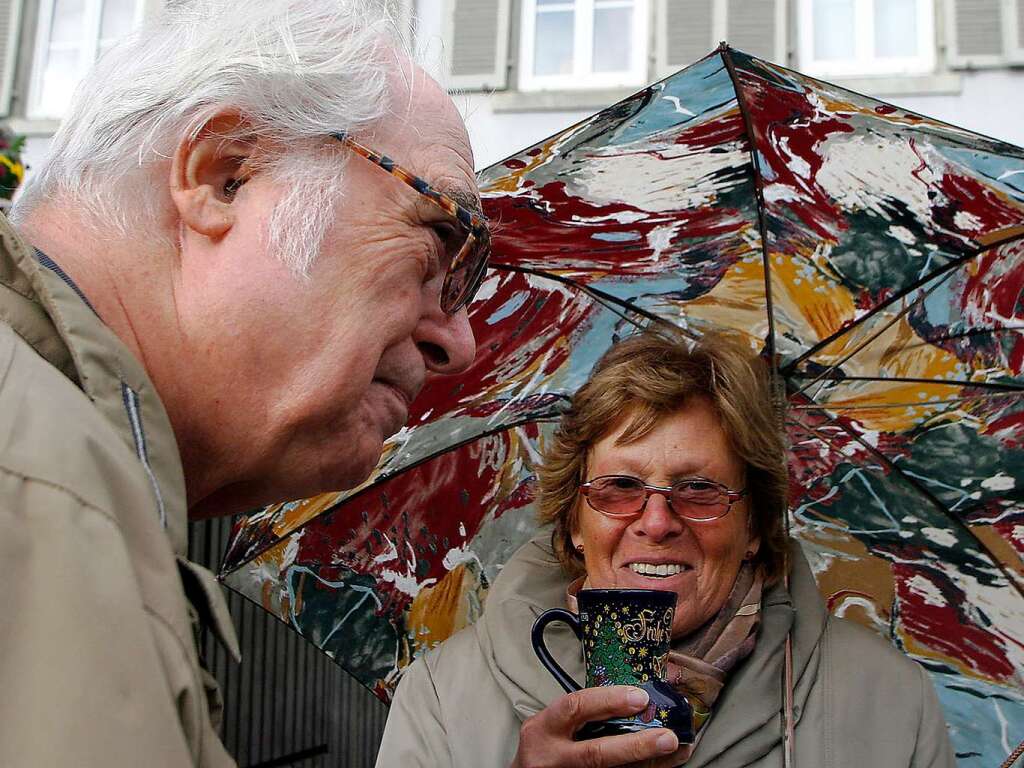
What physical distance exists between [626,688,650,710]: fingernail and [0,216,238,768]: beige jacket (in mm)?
1032

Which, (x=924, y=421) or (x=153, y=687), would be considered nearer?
(x=153, y=687)

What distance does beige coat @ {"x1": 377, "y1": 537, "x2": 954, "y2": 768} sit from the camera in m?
2.13

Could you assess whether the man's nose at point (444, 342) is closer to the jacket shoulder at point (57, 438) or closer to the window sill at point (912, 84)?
the jacket shoulder at point (57, 438)

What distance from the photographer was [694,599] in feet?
7.46

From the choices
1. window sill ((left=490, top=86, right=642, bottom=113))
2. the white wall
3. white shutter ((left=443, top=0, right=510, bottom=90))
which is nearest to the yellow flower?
the white wall

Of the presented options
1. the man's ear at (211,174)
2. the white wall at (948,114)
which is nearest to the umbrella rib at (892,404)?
the man's ear at (211,174)

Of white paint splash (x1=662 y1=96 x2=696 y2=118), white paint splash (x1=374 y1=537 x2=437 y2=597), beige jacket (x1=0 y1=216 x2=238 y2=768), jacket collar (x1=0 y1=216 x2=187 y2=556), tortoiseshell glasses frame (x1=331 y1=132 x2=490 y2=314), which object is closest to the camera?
beige jacket (x1=0 y1=216 x2=238 y2=768)

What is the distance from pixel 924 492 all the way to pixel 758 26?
245 inches

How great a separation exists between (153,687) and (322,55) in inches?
31.0

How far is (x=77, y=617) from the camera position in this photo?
25.4 inches

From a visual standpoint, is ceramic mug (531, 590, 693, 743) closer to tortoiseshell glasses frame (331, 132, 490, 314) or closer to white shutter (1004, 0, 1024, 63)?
tortoiseshell glasses frame (331, 132, 490, 314)

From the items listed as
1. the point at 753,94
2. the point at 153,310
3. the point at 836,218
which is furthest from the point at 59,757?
the point at 836,218

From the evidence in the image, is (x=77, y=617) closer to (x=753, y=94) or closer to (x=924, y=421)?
(x=753, y=94)

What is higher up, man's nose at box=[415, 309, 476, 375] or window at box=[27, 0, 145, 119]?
window at box=[27, 0, 145, 119]
